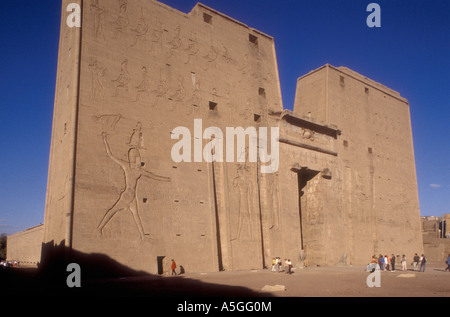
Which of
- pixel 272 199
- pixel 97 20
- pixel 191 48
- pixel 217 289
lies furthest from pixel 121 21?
pixel 217 289

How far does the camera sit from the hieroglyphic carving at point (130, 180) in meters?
12.3

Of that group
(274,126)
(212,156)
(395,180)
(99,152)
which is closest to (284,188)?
(274,126)

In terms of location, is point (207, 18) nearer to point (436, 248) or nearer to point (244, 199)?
point (244, 199)

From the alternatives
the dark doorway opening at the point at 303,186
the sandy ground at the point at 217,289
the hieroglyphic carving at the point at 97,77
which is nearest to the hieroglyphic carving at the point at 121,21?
the hieroglyphic carving at the point at 97,77

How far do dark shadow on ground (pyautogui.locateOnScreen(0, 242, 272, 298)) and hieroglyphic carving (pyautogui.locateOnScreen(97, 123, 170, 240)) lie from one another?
129cm

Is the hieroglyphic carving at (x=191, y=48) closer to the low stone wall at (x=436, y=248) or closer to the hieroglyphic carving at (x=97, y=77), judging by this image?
the hieroglyphic carving at (x=97, y=77)

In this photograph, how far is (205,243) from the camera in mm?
14109

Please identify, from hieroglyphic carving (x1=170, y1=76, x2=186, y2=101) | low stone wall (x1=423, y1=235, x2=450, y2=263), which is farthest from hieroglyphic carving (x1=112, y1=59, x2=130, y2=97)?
low stone wall (x1=423, y1=235, x2=450, y2=263)

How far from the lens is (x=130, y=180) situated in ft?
41.8

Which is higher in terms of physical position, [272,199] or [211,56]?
[211,56]

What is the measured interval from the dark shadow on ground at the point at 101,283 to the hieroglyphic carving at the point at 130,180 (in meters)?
1.29

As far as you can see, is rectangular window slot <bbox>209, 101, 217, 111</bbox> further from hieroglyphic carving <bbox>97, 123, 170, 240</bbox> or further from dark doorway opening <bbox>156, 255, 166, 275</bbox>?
dark doorway opening <bbox>156, 255, 166, 275</bbox>

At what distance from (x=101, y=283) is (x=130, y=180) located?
356 cm
